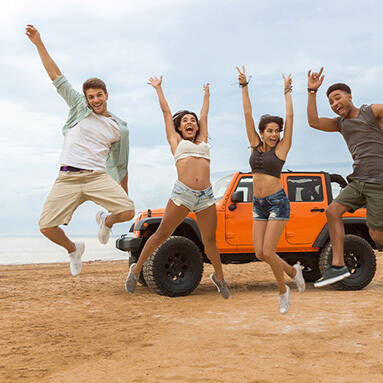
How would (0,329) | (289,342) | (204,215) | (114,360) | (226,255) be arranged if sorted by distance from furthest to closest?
(226,255) → (0,329) → (289,342) → (114,360) → (204,215)

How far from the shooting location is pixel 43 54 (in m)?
4.27

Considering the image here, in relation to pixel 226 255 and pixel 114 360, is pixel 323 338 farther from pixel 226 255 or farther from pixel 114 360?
pixel 226 255

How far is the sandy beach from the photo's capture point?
5.02m

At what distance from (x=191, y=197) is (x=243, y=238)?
475cm

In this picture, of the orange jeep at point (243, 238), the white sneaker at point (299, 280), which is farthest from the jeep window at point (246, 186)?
the white sneaker at point (299, 280)

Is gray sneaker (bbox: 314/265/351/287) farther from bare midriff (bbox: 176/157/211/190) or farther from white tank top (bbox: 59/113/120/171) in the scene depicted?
white tank top (bbox: 59/113/120/171)

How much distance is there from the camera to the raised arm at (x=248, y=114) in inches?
187

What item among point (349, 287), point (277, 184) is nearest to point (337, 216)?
point (277, 184)

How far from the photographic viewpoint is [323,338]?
246 inches

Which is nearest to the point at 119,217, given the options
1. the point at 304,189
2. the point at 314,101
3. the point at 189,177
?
the point at 189,177

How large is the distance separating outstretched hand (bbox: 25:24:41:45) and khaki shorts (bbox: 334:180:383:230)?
123 inches

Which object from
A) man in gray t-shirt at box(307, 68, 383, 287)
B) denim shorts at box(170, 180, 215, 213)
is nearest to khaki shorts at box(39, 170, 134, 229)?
denim shorts at box(170, 180, 215, 213)

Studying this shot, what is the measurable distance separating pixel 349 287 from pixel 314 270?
1.70m

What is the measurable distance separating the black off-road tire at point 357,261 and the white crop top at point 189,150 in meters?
5.57
